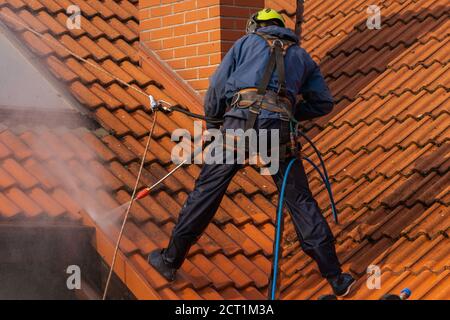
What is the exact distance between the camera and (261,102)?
5.55 meters

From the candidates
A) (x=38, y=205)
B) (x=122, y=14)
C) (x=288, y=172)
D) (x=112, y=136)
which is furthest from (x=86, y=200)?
(x=122, y=14)

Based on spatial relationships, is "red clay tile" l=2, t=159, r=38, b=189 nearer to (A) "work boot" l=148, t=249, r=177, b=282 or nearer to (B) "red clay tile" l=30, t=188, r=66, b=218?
(B) "red clay tile" l=30, t=188, r=66, b=218

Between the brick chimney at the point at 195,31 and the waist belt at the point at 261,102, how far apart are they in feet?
5.30

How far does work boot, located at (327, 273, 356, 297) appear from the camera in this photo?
218 inches

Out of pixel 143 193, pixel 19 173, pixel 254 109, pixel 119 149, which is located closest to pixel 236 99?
pixel 254 109

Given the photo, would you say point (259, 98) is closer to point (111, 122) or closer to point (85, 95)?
point (111, 122)

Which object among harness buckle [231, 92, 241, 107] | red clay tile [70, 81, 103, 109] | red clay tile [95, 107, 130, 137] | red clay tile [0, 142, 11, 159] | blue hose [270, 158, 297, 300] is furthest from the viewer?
red clay tile [70, 81, 103, 109]

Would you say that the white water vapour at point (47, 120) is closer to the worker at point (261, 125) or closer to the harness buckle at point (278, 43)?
the worker at point (261, 125)

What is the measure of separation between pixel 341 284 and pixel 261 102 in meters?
1.19

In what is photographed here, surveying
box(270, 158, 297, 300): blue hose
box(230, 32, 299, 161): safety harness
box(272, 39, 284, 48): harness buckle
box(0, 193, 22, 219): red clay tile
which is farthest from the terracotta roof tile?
box(272, 39, 284, 48): harness buckle

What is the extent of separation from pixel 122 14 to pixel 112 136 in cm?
178

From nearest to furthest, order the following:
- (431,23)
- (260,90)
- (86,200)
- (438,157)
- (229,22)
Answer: (260,90) < (86,200) < (438,157) < (229,22) < (431,23)

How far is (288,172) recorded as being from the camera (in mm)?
5574
